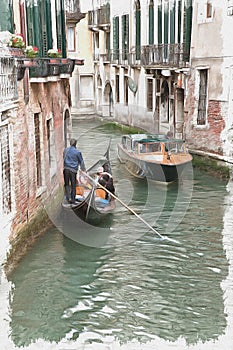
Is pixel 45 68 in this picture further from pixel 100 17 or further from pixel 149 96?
pixel 100 17

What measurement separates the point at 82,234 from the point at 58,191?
78.2 inches

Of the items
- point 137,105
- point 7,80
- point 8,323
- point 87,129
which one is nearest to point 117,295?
point 8,323

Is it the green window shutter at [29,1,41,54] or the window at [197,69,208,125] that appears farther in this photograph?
the window at [197,69,208,125]

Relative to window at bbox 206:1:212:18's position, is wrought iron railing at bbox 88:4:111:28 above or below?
above

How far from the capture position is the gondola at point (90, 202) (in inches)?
336

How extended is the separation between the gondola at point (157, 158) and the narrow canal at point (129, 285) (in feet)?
4.49

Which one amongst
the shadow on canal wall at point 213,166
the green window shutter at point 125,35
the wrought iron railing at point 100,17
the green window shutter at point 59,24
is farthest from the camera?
the wrought iron railing at point 100,17

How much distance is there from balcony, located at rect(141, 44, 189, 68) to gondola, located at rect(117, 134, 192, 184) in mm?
2424

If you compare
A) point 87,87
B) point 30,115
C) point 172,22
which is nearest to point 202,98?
point 172,22

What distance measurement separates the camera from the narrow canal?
5695mm

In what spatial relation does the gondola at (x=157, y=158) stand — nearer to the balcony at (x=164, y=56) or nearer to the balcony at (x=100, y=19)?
the balcony at (x=164, y=56)

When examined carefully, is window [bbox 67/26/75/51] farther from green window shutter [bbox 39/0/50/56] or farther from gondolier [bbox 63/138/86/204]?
gondolier [bbox 63/138/86/204]

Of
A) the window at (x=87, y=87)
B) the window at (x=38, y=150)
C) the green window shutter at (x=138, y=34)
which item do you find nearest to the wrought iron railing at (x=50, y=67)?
the window at (x=38, y=150)

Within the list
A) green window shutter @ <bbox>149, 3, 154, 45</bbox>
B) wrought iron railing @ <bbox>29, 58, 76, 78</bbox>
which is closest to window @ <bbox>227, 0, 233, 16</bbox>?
wrought iron railing @ <bbox>29, 58, 76, 78</bbox>
